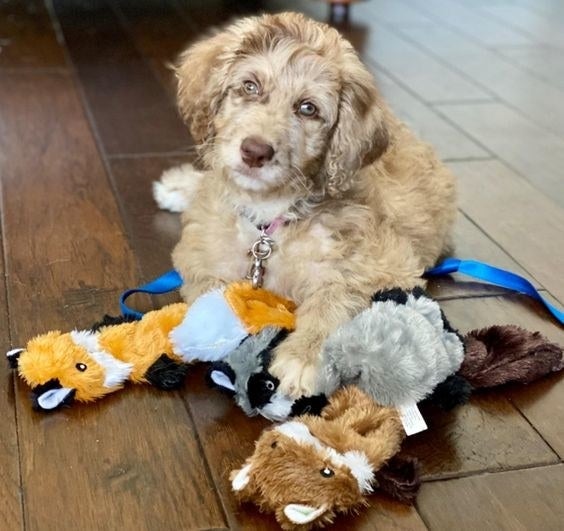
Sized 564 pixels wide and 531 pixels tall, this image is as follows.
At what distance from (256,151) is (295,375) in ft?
1.33

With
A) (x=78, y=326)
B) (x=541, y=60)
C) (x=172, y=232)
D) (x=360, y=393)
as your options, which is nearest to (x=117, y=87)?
(x=172, y=232)

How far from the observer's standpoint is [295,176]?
1.69 meters

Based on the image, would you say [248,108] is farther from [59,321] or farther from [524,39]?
[524,39]

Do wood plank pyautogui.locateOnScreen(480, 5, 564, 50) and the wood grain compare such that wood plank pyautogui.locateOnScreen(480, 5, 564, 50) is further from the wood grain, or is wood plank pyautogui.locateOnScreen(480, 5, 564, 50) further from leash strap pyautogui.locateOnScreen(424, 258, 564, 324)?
the wood grain

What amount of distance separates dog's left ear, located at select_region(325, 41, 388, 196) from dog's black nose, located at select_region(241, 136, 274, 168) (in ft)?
0.54

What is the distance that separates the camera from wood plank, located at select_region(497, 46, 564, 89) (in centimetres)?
382

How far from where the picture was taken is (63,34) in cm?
397

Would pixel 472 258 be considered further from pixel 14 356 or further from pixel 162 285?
pixel 14 356

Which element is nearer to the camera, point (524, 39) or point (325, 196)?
point (325, 196)

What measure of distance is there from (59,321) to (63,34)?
8.05ft

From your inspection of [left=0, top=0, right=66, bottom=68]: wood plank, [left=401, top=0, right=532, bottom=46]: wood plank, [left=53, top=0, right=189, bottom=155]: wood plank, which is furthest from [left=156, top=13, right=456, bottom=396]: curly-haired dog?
[left=401, top=0, right=532, bottom=46]: wood plank

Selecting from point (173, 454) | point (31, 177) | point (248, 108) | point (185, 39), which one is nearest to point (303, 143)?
point (248, 108)

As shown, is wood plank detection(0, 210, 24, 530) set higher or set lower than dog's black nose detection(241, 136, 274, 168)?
lower

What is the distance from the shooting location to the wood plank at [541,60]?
12.5 feet
